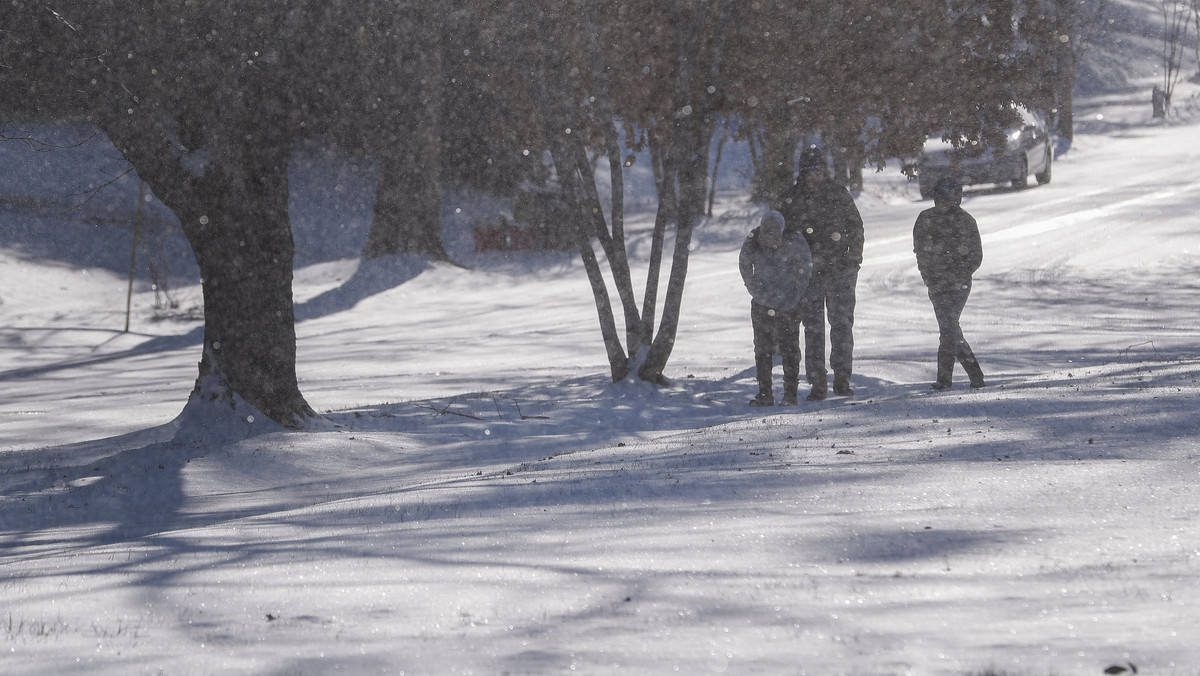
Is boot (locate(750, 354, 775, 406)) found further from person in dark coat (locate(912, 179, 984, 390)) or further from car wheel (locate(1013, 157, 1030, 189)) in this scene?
car wheel (locate(1013, 157, 1030, 189))

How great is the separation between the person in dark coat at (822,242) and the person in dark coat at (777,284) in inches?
8.1

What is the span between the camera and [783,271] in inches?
364

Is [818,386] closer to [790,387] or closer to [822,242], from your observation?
[790,387]

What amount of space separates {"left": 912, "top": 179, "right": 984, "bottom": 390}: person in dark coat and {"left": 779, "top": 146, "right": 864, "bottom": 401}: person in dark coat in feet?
1.89

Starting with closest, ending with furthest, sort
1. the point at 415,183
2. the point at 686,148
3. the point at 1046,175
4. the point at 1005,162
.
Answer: the point at 686,148
the point at 415,183
the point at 1005,162
the point at 1046,175

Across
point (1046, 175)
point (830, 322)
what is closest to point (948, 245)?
point (830, 322)

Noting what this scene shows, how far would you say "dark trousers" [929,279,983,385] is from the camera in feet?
30.5

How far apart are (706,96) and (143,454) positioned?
19.9ft

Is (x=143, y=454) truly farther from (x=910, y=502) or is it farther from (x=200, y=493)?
(x=910, y=502)

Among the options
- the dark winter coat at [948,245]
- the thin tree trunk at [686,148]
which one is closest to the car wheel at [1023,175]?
the thin tree trunk at [686,148]

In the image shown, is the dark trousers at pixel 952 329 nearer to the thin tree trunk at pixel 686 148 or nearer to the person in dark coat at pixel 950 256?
the person in dark coat at pixel 950 256

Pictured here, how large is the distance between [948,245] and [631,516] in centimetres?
531

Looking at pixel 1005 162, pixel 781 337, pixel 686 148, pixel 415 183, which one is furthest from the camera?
pixel 1005 162

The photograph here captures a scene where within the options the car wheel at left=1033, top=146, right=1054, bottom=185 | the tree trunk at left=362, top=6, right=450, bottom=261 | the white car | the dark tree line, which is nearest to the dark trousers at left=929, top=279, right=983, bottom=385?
the dark tree line
